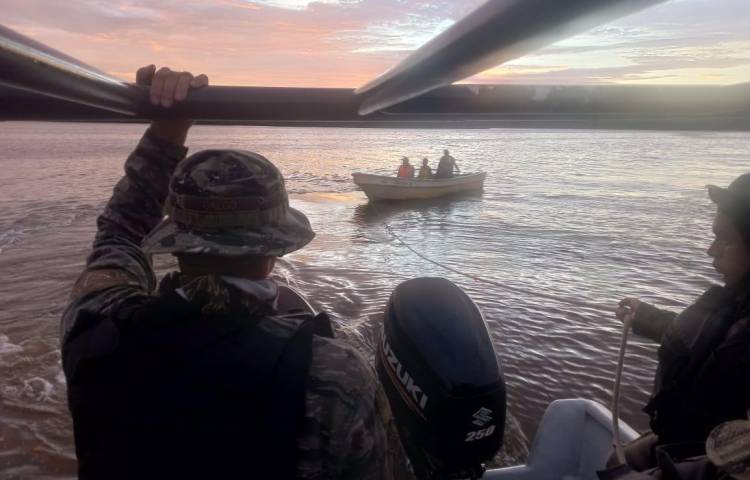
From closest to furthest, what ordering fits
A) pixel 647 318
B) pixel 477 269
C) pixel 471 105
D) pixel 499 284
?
1. pixel 471 105
2. pixel 647 318
3. pixel 499 284
4. pixel 477 269

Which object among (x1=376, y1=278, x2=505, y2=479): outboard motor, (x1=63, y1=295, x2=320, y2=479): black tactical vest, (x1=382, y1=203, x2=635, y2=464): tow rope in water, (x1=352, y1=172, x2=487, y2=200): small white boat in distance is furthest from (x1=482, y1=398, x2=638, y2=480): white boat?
(x1=352, y1=172, x2=487, y2=200): small white boat in distance

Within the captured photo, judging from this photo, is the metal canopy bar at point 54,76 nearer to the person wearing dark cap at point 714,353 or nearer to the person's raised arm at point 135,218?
the person's raised arm at point 135,218

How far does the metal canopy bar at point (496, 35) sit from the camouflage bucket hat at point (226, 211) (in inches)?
28.9

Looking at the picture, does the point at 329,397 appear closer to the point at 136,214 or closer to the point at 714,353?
the point at 136,214

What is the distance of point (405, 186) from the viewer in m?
23.5

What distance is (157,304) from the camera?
157cm

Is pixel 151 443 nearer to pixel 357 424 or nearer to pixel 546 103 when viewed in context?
pixel 357 424

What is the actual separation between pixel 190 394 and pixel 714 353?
2296 mm

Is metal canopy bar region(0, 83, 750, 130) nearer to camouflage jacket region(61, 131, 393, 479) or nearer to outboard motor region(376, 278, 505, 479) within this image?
camouflage jacket region(61, 131, 393, 479)

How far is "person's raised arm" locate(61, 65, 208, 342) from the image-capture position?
6.39ft

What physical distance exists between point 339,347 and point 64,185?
28.4 metres

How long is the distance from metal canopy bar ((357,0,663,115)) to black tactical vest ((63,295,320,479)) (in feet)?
2.70

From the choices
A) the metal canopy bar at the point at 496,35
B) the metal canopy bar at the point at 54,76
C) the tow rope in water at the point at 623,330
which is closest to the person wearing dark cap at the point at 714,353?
the tow rope in water at the point at 623,330

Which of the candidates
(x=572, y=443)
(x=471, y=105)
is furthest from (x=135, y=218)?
(x=572, y=443)
